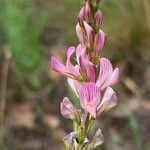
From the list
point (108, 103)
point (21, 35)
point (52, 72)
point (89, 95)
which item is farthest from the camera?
point (52, 72)

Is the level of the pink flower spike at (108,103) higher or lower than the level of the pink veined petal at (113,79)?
lower

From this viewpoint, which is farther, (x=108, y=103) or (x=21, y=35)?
(x=21, y=35)

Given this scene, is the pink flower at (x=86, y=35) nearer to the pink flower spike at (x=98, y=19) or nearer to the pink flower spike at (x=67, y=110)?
the pink flower spike at (x=98, y=19)

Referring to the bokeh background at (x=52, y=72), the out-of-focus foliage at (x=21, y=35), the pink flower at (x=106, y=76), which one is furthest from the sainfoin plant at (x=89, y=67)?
the out-of-focus foliage at (x=21, y=35)

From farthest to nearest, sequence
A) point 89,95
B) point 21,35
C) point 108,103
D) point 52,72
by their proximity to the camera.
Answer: point 52,72
point 21,35
point 108,103
point 89,95

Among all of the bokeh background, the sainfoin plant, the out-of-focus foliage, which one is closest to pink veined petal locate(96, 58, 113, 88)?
the sainfoin plant

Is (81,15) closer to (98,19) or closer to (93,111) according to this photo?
(98,19)

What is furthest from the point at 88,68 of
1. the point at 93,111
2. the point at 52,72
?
the point at 52,72
